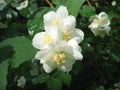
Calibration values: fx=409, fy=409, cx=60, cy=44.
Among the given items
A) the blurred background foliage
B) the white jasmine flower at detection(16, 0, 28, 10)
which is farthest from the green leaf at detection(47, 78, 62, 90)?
the white jasmine flower at detection(16, 0, 28, 10)

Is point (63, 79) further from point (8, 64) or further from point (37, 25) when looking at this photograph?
point (8, 64)

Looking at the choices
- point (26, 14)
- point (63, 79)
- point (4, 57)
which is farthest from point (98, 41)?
point (4, 57)

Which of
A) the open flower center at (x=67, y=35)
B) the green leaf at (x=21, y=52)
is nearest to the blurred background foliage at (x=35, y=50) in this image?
the green leaf at (x=21, y=52)

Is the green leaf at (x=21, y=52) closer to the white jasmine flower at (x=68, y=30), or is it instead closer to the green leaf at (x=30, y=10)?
the white jasmine flower at (x=68, y=30)

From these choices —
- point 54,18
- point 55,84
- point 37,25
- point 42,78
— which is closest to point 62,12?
point 54,18

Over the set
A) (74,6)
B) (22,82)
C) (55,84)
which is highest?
(74,6)

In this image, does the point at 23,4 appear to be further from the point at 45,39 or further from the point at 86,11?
the point at 45,39

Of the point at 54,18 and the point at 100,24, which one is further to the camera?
the point at 100,24
